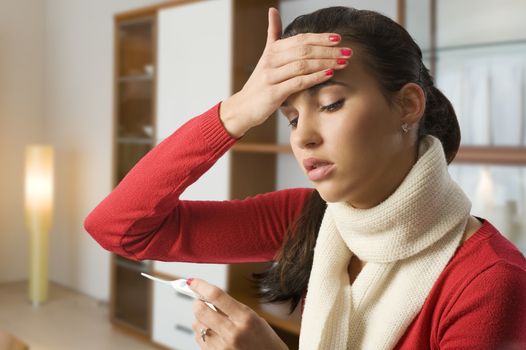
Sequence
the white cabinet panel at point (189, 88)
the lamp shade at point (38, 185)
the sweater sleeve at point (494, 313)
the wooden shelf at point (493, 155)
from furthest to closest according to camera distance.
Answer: the lamp shade at point (38, 185) → the white cabinet panel at point (189, 88) → the wooden shelf at point (493, 155) → the sweater sleeve at point (494, 313)

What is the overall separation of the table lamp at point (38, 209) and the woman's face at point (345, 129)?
299 centimetres

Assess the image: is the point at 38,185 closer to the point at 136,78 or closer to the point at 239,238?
the point at 136,78

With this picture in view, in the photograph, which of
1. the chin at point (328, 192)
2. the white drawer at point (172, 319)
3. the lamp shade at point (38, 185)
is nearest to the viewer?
the chin at point (328, 192)

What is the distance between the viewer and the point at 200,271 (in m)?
2.46

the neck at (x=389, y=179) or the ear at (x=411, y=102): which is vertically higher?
the ear at (x=411, y=102)

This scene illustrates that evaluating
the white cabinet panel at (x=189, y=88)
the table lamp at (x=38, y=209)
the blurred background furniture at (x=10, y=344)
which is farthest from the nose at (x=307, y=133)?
the table lamp at (x=38, y=209)

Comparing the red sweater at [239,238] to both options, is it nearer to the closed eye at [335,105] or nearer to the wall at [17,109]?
the closed eye at [335,105]

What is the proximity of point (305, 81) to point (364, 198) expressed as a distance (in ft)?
0.62

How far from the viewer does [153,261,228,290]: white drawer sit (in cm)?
235

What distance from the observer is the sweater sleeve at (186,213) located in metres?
0.86

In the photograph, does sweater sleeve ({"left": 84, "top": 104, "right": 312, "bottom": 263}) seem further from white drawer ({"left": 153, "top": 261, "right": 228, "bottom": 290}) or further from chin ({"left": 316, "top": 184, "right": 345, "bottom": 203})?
white drawer ({"left": 153, "top": 261, "right": 228, "bottom": 290})

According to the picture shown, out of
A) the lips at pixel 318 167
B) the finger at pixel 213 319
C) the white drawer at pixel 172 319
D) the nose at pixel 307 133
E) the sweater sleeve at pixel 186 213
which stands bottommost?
the white drawer at pixel 172 319

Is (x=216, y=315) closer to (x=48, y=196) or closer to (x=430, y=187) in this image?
Result: (x=430, y=187)

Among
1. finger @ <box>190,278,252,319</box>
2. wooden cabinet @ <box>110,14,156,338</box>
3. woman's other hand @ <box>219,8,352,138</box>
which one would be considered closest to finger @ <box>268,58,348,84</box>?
woman's other hand @ <box>219,8,352,138</box>
